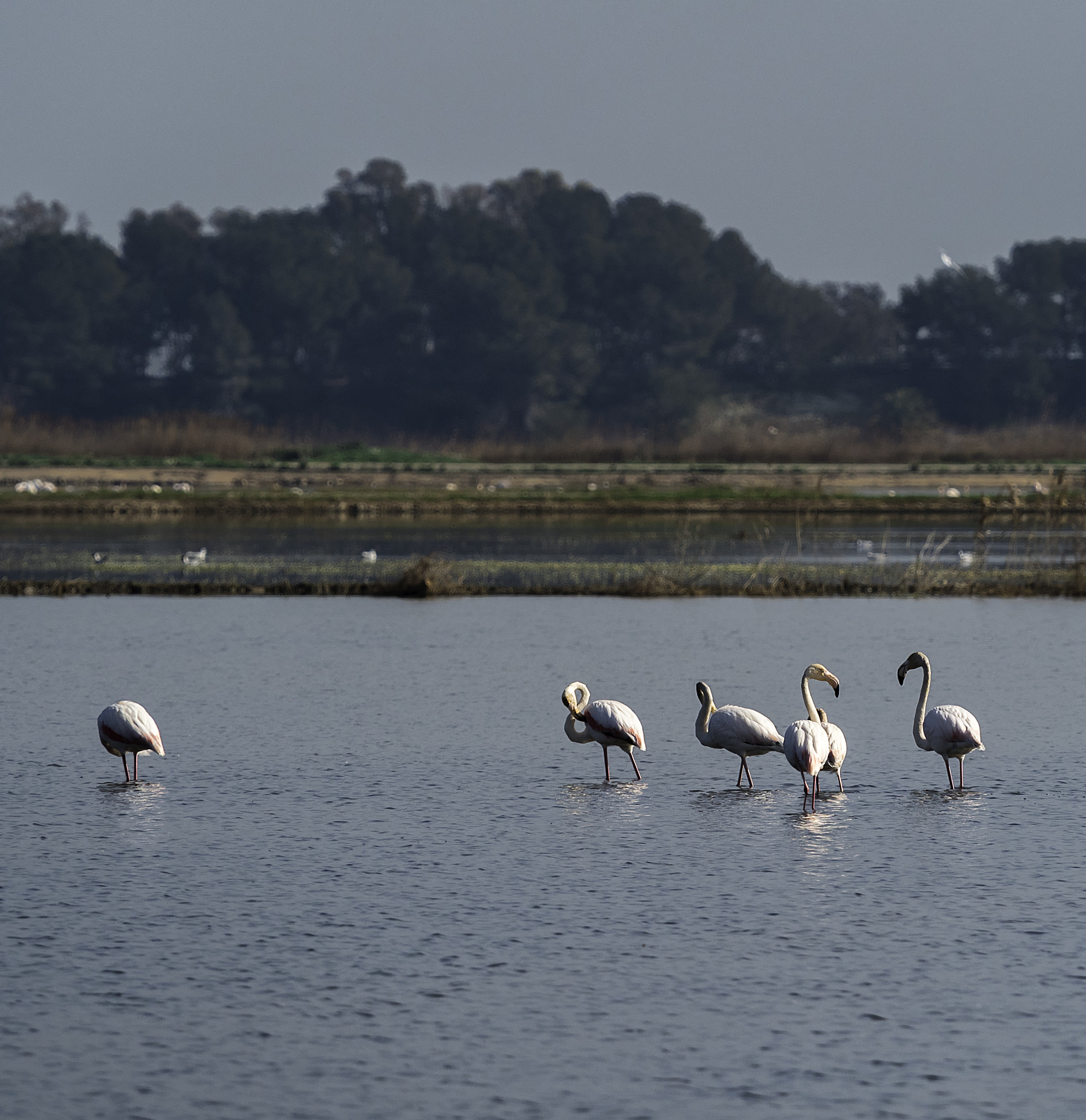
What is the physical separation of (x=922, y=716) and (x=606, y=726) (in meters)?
2.81

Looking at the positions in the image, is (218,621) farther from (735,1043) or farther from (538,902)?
(735,1043)

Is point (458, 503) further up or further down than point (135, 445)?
further down

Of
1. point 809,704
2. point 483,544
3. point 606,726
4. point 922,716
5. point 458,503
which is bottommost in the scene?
point 606,726

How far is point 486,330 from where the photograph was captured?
126 meters

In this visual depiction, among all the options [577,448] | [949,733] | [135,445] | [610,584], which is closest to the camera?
[949,733]

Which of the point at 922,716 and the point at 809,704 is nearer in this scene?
the point at 809,704

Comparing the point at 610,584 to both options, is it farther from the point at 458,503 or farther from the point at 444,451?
the point at 444,451

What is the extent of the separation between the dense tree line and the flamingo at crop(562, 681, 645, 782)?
10825 centimetres

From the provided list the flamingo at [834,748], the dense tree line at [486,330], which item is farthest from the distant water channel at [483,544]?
the dense tree line at [486,330]

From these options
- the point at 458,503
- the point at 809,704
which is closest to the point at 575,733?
the point at 809,704

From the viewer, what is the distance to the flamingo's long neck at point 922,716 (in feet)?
49.9

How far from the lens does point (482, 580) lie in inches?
1431

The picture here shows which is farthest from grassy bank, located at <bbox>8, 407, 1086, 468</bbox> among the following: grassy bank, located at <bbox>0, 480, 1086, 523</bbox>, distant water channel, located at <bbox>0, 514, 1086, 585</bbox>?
distant water channel, located at <bbox>0, 514, 1086, 585</bbox>

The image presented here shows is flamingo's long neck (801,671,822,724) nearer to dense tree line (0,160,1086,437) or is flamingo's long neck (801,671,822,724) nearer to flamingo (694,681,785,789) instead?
flamingo (694,681,785,789)
